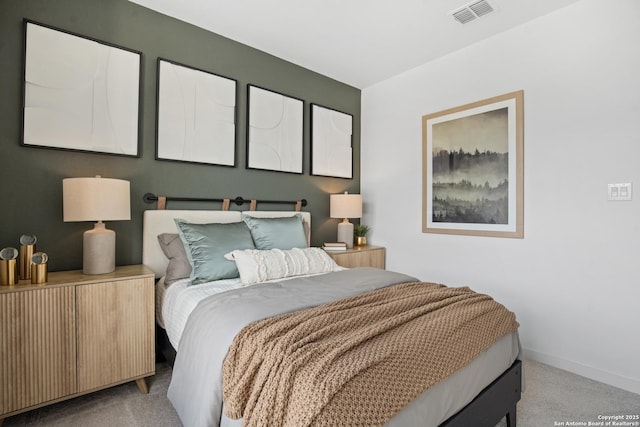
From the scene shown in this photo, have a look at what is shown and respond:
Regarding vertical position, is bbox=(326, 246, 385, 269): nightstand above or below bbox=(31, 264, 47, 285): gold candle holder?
below

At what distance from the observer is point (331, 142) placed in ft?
12.3

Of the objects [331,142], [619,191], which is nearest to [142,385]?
[331,142]

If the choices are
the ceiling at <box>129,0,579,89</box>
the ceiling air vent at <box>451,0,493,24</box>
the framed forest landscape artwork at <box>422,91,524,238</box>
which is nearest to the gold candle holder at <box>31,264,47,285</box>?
the ceiling at <box>129,0,579,89</box>

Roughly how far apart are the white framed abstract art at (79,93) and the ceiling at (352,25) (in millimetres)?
578

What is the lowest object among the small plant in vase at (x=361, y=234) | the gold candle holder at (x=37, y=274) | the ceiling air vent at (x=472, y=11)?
the gold candle holder at (x=37, y=274)

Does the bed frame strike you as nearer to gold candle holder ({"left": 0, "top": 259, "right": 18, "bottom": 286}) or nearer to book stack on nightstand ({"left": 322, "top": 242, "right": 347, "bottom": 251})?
book stack on nightstand ({"left": 322, "top": 242, "right": 347, "bottom": 251})

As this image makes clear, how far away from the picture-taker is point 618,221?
2.19 meters

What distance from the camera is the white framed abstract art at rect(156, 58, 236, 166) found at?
8.32 ft

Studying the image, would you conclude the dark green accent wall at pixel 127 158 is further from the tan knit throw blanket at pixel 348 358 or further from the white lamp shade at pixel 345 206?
the tan knit throw blanket at pixel 348 358

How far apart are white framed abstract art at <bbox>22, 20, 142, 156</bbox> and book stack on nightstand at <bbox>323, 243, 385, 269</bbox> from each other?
2.00 m

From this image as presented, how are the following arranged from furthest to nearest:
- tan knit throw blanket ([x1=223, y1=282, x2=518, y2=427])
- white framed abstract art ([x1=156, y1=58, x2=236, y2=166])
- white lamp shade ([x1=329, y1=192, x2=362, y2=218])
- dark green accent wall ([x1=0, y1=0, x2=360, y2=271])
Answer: white lamp shade ([x1=329, y1=192, x2=362, y2=218]) < white framed abstract art ([x1=156, y1=58, x2=236, y2=166]) < dark green accent wall ([x1=0, y1=0, x2=360, y2=271]) < tan knit throw blanket ([x1=223, y1=282, x2=518, y2=427])

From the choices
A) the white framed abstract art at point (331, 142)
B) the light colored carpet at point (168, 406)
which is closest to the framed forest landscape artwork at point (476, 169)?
the white framed abstract art at point (331, 142)

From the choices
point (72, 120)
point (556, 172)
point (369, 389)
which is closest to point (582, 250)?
point (556, 172)

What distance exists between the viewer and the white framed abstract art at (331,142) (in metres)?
Result: 3.59
